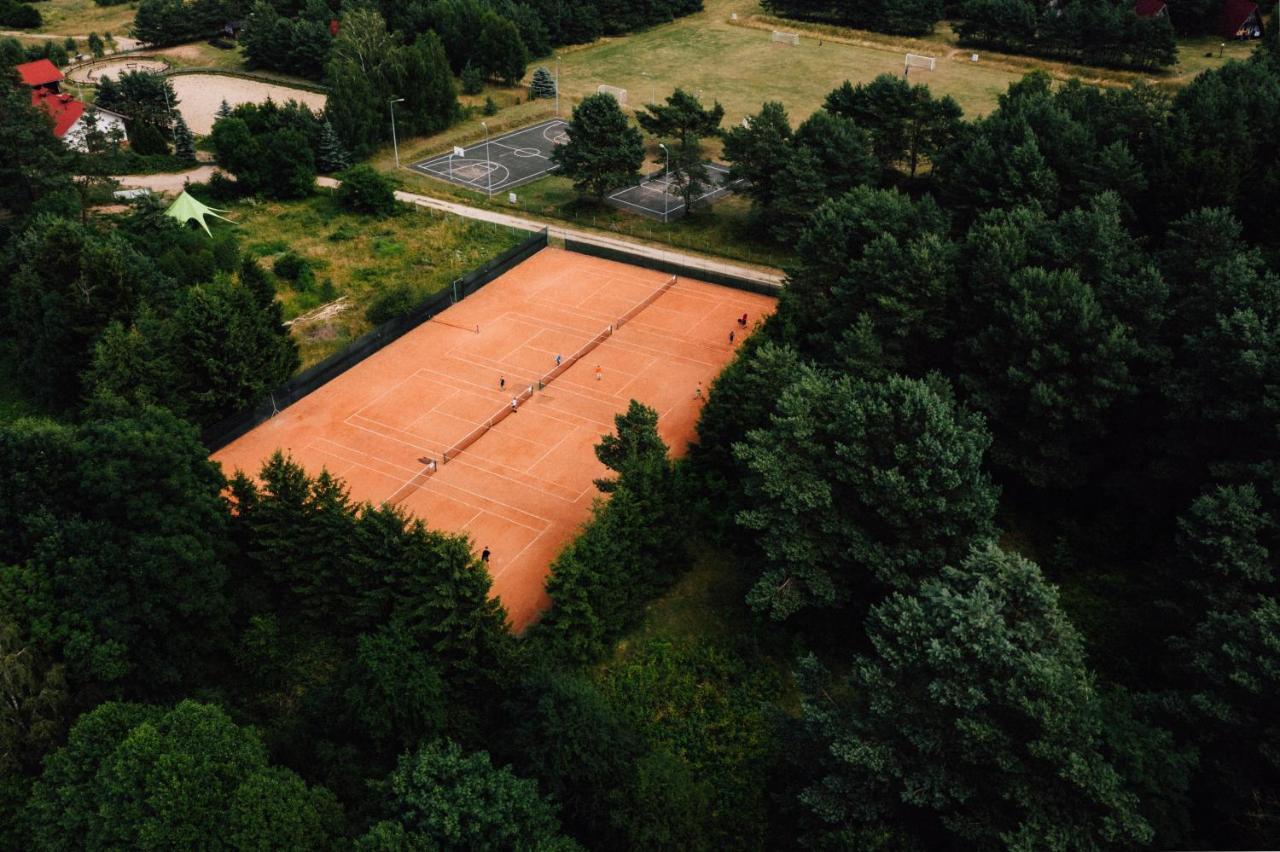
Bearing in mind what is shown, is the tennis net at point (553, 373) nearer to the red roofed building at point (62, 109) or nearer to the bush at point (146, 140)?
the red roofed building at point (62, 109)

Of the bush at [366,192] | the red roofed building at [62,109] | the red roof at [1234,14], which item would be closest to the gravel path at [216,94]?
the red roofed building at [62,109]

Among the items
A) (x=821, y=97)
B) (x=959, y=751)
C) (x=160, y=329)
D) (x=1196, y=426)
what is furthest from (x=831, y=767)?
(x=821, y=97)

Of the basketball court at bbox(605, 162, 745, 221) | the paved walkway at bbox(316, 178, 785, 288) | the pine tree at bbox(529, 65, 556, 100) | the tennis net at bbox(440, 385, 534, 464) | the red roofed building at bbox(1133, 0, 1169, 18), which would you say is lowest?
the tennis net at bbox(440, 385, 534, 464)

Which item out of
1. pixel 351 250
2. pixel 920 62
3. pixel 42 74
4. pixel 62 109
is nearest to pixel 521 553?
pixel 351 250

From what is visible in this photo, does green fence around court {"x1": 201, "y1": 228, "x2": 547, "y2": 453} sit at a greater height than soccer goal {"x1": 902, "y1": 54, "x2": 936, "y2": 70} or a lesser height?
lesser

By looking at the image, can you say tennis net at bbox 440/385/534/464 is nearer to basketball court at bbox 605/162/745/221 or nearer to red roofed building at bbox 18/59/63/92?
basketball court at bbox 605/162/745/221

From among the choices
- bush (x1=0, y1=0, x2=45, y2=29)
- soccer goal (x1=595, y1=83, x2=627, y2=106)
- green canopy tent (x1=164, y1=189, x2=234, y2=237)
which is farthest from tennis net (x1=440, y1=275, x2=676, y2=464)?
bush (x1=0, y1=0, x2=45, y2=29)

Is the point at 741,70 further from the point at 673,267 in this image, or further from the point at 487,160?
the point at 673,267
